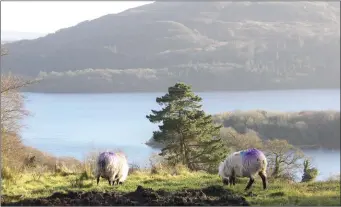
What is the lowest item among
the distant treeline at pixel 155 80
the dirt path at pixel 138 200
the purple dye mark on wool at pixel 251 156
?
the dirt path at pixel 138 200

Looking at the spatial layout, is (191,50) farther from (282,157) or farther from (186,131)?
(186,131)

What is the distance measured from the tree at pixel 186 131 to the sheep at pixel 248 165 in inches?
445

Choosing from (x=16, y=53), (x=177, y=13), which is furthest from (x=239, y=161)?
(x=177, y=13)

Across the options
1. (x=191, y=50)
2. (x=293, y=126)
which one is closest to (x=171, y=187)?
(x=293, y=126)

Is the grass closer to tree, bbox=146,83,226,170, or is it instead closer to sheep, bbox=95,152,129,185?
sheep, bbox=95,152,129,185

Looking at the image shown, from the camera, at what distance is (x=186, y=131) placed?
2086cm

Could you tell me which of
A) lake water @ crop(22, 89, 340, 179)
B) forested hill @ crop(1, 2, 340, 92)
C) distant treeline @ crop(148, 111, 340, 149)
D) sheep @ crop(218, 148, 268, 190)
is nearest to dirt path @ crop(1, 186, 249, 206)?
sheep @ crop(218, 148, 268, 190)

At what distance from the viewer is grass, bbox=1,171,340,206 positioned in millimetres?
7398

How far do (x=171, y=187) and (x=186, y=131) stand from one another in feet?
39.3

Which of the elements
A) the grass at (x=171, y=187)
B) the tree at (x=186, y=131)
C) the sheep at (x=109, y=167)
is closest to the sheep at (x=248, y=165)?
the grass at (x=171, y=187)

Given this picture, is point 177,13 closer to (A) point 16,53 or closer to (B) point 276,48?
(A) point 16,53

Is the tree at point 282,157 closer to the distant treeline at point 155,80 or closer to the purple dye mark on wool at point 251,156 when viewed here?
the distant treeline at point 155,80

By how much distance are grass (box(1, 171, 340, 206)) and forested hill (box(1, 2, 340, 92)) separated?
43.8 feet

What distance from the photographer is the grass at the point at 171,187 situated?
7398 mm
